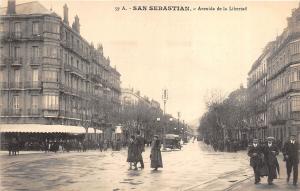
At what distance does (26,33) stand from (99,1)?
27.2 metres

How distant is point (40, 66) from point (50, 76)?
5.68ft

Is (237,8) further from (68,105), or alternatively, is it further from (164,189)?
(68,105)

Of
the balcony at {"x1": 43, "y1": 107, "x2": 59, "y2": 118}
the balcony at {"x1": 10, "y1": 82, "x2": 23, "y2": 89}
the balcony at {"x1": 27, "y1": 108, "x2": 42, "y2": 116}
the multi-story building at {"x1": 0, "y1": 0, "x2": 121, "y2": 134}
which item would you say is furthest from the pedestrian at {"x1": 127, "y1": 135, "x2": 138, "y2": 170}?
the balcony at {"x1": 10, "y1": 82, "x2": 23, "y2": 89}

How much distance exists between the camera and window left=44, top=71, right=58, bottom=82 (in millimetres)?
47312

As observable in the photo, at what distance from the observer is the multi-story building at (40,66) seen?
4369 cm

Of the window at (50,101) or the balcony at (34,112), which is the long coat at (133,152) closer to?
the balcony at (34,112)

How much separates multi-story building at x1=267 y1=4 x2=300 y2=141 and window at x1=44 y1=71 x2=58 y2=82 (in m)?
20.0

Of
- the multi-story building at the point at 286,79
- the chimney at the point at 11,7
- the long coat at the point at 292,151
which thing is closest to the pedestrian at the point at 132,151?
the long coat at the point at 292,151

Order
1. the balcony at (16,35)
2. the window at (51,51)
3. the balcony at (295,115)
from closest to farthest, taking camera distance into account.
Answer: the balcony at (295,115) → the balcony at (16,35) → the window at (51,51)

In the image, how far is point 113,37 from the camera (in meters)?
19.4

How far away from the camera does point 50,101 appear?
48062mm

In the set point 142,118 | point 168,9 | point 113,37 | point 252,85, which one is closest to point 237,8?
point 168,9

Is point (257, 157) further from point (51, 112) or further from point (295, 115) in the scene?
point (51, 112)

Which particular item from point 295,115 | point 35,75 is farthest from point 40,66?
point 295,115
